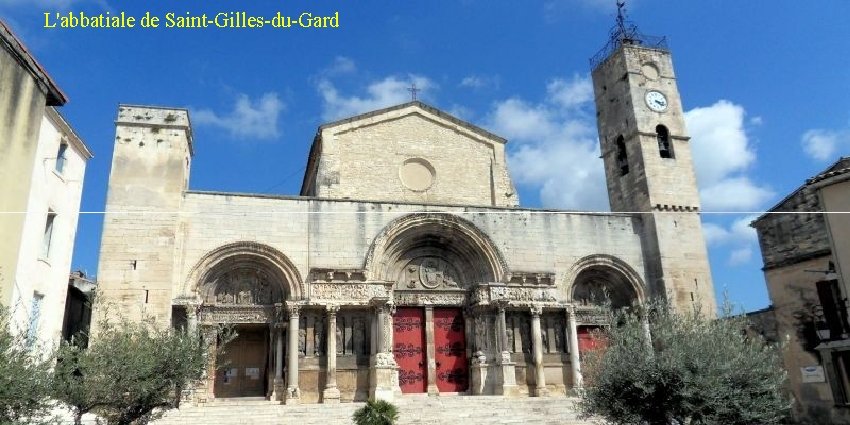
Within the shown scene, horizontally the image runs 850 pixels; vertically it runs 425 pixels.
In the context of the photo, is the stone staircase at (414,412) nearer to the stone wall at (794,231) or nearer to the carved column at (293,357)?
the carved column at (293,357)

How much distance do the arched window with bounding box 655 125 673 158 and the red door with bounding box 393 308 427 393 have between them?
32.0 ft

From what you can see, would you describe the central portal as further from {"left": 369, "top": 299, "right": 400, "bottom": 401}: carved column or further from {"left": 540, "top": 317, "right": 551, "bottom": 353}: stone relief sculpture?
{"left": 540, "top": 317, "right": 551, "bottom": 353}: stone relief sculpture

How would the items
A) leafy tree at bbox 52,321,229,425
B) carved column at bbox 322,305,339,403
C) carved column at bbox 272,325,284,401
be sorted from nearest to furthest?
leafy tree at bbox 52,321,229,425 < carved column at bbox 322,305,339,403 < carved column at bbox 272,325,284,401

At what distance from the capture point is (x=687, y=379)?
916 cm

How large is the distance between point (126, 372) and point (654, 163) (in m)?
16.6

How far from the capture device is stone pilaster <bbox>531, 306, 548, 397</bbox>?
17.9 meters

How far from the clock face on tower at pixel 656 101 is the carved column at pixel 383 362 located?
11.3 m

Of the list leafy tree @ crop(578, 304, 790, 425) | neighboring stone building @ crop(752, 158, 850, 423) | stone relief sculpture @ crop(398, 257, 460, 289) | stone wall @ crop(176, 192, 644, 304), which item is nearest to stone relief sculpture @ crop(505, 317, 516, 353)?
stone wall @ crop(176, 192, 644, 304)

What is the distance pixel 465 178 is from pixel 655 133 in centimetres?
645

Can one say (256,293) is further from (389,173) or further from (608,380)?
(608,380)

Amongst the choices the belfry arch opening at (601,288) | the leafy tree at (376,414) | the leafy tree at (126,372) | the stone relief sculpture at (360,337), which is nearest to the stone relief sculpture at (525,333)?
the belfry arch opening at (601,288)

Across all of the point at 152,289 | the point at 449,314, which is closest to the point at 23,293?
the point at 152,289

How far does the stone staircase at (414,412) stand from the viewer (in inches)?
556

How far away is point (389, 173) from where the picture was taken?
21.1m
